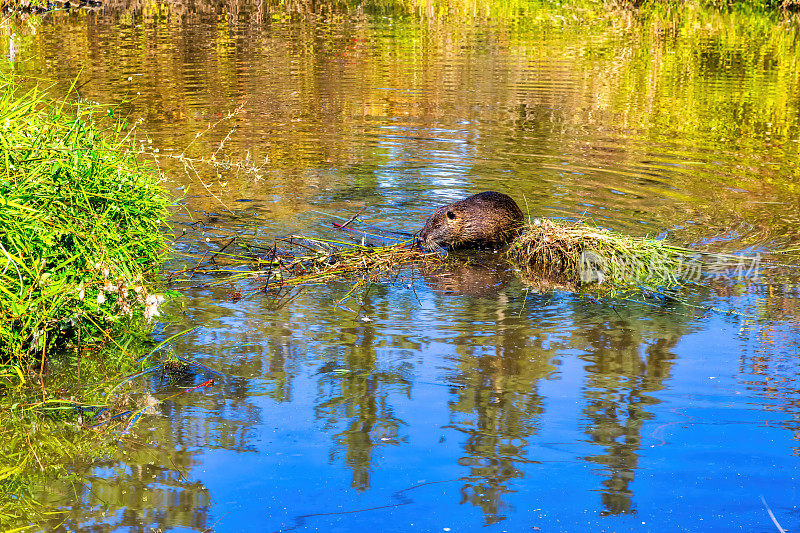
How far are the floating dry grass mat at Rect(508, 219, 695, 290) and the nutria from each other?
0.54 m

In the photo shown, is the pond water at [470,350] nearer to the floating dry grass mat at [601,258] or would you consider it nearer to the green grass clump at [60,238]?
the floating dry grass mat at [601,258]

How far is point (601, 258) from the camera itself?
25.4ft

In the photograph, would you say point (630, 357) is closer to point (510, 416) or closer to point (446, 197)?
point (510, 416)

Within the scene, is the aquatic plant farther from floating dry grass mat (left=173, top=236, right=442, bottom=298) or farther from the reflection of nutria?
floating dry grass mat (left=173, top=236, right=442, bottom=298)

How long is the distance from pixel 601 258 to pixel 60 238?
4.65m

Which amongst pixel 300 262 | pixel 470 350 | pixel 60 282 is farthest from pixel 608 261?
pixel 60 282

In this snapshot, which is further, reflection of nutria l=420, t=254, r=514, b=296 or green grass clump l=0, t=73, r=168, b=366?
reflection of nutria l=420, t=254, r=514, b=296

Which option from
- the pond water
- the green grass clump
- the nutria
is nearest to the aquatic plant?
the pond water

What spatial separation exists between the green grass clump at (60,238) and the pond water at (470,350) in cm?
61

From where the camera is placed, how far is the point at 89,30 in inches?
988

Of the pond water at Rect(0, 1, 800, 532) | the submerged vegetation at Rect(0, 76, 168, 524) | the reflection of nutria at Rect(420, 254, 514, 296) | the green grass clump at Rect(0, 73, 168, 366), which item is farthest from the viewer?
the reflection of nutria at Rect(420, 254, 514, 296)

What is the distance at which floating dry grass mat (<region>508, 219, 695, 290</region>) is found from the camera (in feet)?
25.5

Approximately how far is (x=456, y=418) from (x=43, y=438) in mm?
2582

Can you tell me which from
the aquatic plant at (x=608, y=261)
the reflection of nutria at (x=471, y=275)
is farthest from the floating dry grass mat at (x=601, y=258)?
the reflection of nutria at (x=471, y=275)
